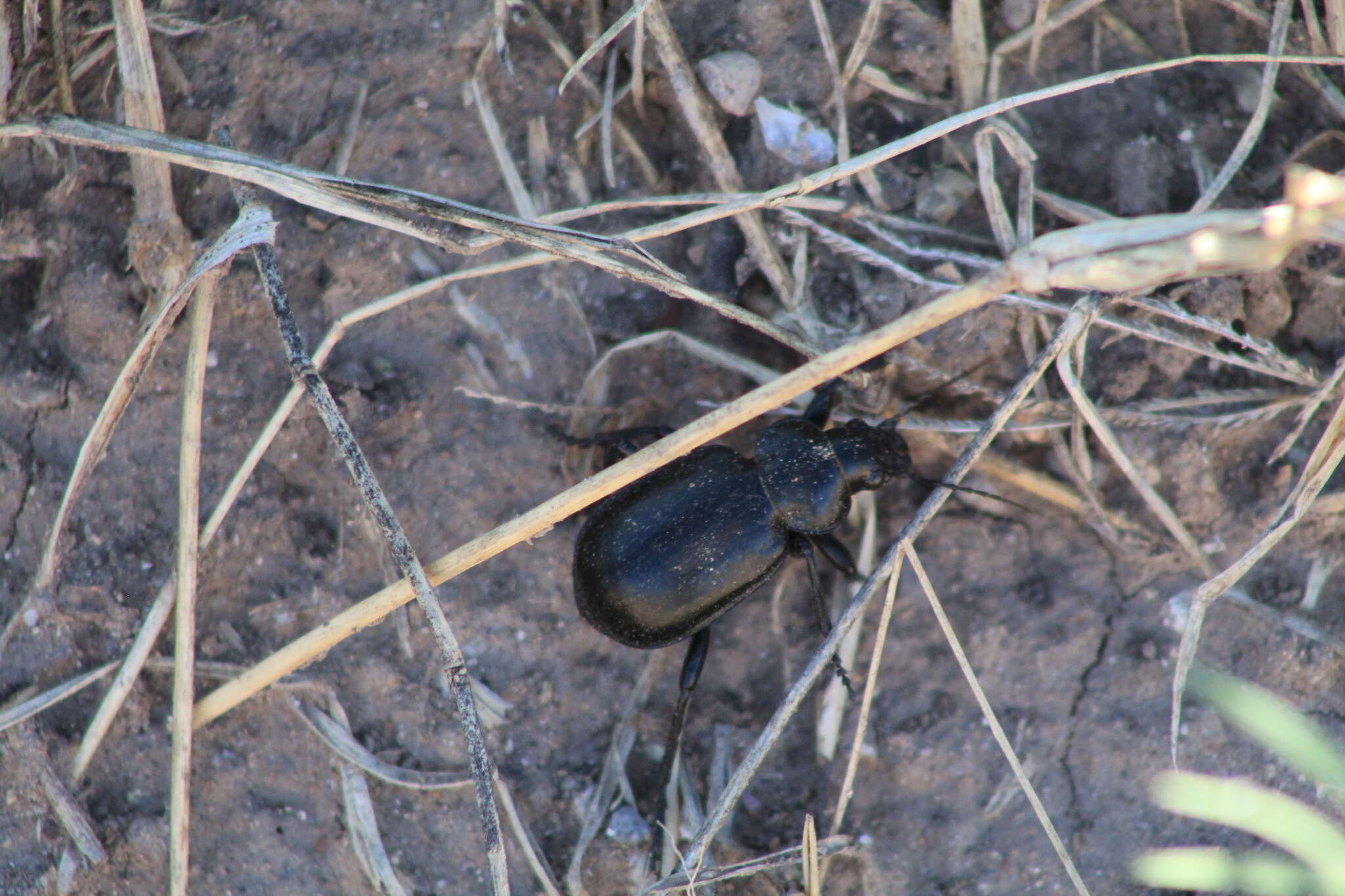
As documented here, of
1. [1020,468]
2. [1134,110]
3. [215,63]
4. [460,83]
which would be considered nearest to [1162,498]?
[1020,468]

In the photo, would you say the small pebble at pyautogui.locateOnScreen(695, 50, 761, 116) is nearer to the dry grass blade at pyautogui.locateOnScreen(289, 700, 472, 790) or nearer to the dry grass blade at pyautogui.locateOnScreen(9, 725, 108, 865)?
the dry grass blade at pyautogui.locateOnScreen(289, 700, 472, 790)

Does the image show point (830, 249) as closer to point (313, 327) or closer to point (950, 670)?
point (950, 670)

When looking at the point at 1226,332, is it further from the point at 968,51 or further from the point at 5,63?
the point at 5,63

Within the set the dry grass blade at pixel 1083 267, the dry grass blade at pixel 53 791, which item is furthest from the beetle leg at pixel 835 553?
the dry grass blade at pixel 53 791

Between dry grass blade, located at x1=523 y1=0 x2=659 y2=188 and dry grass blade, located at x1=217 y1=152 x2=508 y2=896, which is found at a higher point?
dry grass blade, located at x1=523 y1=0 x2=659 y2=188

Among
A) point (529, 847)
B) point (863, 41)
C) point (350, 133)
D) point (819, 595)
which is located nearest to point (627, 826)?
point (529, 847)

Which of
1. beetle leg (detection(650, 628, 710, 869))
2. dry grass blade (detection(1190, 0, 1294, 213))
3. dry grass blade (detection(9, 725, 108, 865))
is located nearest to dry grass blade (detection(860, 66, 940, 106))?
dry grass blade (detection(1190, 0, 1294, 213))

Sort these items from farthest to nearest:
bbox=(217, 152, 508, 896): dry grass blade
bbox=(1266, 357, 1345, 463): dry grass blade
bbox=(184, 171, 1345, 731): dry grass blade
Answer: bbox=(1266, 357, 1345, 463): dry grass blade < bbox=(217, 152, 508, 896): dry grass blade < bbox=(184, 171, 1345, 731): dry grass blade
